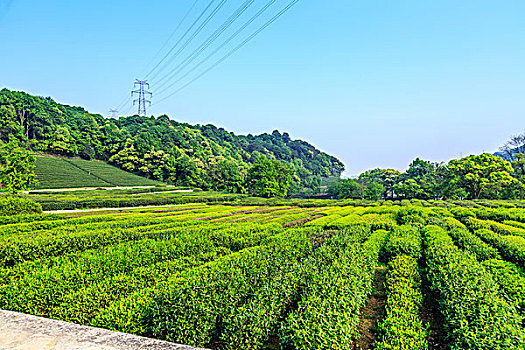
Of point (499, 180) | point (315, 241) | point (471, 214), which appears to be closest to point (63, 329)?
point (315, 241)

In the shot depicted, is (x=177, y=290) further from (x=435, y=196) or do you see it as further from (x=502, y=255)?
(x=435, y=196)

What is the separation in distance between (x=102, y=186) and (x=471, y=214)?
58.0 m

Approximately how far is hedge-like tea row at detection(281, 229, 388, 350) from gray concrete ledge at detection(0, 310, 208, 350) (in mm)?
1680

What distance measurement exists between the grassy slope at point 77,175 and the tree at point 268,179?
2419 cm

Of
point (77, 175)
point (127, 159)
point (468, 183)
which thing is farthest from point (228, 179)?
point (468, 183)

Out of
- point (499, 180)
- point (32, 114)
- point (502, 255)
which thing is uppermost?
point (32, 114)

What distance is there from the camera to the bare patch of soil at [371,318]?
211 inches

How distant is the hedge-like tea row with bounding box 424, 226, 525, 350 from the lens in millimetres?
3889

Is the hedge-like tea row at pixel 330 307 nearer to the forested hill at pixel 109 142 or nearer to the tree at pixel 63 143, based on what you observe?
the forested hill at pixel 109 142

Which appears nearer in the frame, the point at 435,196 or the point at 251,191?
the point at 435,196

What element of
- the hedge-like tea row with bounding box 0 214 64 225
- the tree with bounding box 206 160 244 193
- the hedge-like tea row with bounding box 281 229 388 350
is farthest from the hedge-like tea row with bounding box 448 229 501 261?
the tree with bounding box 206 160 244 193

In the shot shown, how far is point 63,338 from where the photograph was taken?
365 centimetres

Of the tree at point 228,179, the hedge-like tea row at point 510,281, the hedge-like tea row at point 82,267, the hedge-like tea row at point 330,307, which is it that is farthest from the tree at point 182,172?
the hedge-like tea row at point 510,281

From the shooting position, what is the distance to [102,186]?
52.7 m
